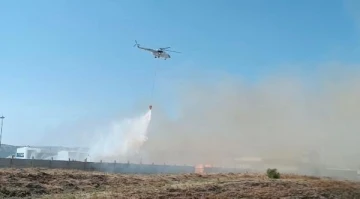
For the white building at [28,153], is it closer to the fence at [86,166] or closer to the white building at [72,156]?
the white building at [72,156]

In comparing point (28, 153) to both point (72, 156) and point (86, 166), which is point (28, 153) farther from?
point (86, 166)

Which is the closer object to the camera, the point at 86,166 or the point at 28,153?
the point at 86,166

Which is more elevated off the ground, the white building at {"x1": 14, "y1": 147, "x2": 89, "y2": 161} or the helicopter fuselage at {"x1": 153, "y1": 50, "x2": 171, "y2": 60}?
the helicopter fuselage at {"x1": 153, "y1": 50, "x2": 171, "y2": 60}

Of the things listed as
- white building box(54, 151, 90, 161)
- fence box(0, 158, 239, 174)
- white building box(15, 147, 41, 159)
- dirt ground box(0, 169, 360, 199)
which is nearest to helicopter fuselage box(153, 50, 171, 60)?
fence box(0, 158, 239, 174)

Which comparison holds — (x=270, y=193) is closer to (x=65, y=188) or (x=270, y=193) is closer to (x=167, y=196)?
(x=167, y=196)

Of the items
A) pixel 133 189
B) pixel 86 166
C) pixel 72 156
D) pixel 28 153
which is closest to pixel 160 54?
pixel 86 166

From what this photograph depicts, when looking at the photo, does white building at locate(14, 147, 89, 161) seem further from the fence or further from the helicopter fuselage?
the helicopter fuselage

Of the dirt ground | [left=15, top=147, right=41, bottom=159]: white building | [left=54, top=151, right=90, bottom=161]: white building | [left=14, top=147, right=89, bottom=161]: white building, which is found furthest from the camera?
[left=15, top=147, right=41, bottom=159]: white building

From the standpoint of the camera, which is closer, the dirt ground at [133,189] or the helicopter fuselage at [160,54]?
the dirt ground at [133,189]

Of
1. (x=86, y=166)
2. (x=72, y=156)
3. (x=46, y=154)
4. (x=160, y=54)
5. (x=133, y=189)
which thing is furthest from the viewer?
(x=46, y=154)

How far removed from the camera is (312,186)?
119 ft

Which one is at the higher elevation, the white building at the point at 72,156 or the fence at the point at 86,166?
the white building at the point at 72,156

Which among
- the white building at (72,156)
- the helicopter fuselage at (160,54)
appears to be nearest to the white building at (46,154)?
the white building at (72,156)

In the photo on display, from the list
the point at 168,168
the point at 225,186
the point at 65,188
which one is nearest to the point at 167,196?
the point at 225,186
